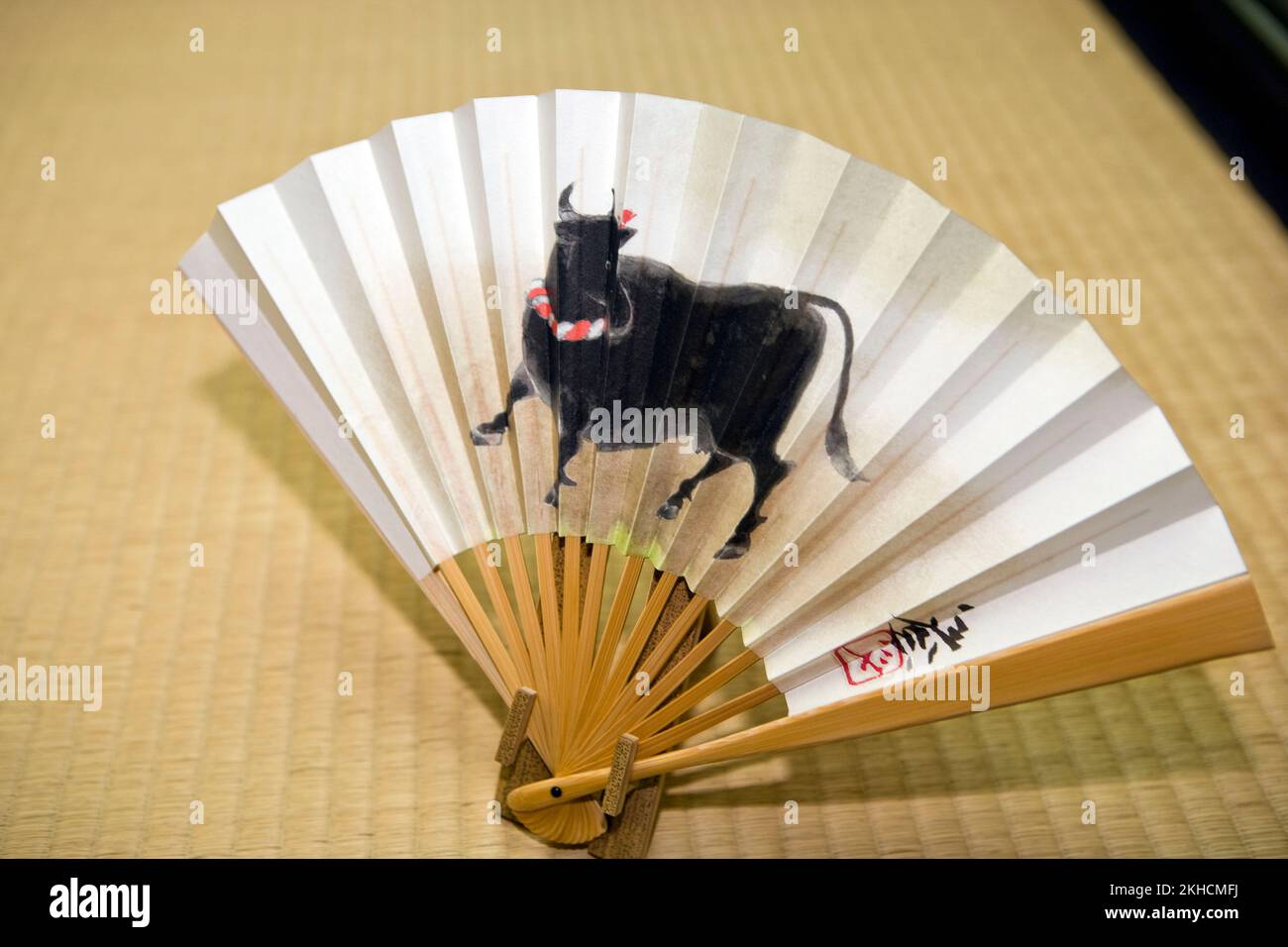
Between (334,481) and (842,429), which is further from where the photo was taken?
(334,481)

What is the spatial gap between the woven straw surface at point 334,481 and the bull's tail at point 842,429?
1.98 ft

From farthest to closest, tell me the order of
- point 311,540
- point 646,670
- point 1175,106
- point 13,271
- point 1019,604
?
point 1175,106 → point 13,271 → point 311,540 → point 646,670 → point 1019,604

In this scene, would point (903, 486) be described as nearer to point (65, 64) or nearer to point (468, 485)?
point (468, 485)

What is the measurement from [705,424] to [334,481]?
3.24 feet

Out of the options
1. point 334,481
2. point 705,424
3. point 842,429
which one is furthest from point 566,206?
point 334,481

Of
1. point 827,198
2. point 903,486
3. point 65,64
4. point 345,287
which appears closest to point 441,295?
point 345,287

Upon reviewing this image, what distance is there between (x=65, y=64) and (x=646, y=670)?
2721 mm

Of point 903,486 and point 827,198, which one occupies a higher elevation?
point 827,198

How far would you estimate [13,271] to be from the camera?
2.87 m

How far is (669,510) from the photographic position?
1.88 m

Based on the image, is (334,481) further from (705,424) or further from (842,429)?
(842,429)

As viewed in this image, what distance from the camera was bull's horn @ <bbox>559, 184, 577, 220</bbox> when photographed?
2.00 meters

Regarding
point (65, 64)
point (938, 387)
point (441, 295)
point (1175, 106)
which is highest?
point (65, 64)

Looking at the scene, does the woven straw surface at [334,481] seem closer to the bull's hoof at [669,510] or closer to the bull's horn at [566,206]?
the bull's hoof at [669,510]
